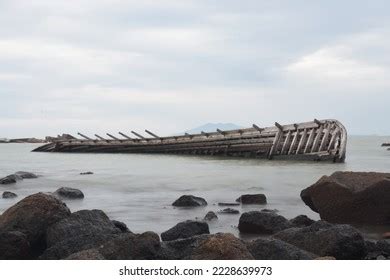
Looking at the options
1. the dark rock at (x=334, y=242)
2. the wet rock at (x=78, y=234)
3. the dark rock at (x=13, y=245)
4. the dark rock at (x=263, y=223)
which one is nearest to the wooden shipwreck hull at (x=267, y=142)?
the dark rock at (x=263, y=223)

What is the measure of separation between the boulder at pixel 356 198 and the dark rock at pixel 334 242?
2.94 metres

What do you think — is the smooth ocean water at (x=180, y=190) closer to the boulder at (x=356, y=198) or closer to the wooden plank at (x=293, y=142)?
the boulder at (x=356, y=198)

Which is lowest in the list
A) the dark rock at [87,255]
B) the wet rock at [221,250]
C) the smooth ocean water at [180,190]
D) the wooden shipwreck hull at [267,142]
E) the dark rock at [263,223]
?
the smooth ocean water at [180,190]

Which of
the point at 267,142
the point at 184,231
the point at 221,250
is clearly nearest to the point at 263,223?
A: the point at 184,231

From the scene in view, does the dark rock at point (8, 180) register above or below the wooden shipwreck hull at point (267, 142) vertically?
below

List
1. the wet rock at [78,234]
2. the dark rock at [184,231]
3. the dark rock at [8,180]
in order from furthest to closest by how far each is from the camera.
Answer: the dark rock at [8,180] → the dark rock at [184,231] → the wet rock at [78,234]

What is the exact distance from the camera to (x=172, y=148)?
41.3 metres

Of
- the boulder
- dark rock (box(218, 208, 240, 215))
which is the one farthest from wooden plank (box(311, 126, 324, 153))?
the boulder

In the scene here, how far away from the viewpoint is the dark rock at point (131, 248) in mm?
5906

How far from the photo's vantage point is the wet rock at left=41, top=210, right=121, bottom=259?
21.2 ft

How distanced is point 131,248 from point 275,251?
1617mm

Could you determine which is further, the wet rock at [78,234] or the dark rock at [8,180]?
the dark rock at [8,180]

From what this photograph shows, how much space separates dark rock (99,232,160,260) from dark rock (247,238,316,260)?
3.74ft

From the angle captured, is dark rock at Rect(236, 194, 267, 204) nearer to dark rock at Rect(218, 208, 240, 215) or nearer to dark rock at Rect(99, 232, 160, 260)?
dark rock at Rect(218, 208, 240, 215)
